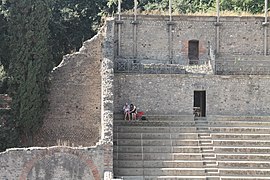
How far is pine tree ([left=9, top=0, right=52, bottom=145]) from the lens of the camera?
25844 mm

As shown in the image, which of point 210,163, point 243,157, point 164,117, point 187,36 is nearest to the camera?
point 210,163

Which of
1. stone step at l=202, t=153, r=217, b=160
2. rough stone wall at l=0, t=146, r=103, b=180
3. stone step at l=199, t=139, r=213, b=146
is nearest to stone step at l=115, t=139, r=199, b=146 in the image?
stone step at l=199, t=139, r=213, b=146

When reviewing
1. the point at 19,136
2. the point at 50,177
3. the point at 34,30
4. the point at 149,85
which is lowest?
the point at 50,177

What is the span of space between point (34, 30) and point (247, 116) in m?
10.6

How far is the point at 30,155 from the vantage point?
2127 centimetres

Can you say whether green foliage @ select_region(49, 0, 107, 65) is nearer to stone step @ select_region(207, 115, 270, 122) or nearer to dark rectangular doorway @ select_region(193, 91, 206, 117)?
dark rectangular doorway @ select_region(193, 91, 206, 117)

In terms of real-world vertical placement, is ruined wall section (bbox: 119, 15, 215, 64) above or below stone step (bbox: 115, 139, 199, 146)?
above

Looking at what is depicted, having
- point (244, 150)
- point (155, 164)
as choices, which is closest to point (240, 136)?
point (244, 150)

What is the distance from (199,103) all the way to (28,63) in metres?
8.36

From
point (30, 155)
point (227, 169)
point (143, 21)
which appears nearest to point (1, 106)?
point (30, 155)

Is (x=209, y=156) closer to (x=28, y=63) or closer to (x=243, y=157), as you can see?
(x=243, y=157)

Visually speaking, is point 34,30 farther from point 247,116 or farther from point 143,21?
point 247,116

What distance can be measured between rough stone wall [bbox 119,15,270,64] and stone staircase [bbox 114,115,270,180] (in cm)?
556

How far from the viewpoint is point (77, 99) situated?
89.8 feet
